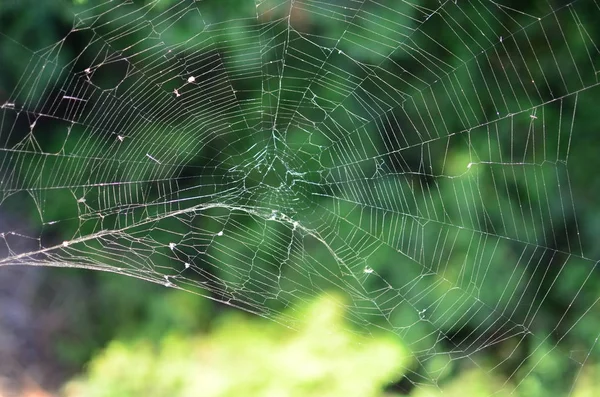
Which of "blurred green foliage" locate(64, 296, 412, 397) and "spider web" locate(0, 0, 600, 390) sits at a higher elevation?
"spider web" locate(0, 0, 600, 390)

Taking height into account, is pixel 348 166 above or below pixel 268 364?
above

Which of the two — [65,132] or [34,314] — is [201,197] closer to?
[65,132]

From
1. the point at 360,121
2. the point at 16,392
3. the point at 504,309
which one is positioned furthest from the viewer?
the point at 16,392

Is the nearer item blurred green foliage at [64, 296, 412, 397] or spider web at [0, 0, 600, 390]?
blurred green foliage at [64, 296, 412, 397]

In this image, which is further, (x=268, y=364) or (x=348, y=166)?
(x=348, y=166)

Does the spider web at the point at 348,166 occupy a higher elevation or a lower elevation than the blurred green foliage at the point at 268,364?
higher

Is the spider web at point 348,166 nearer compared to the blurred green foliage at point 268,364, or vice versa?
the blurred green foliage at point 268,364

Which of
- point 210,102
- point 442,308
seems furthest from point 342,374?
Answer: point 210,102

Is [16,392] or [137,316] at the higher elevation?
[137,316]
